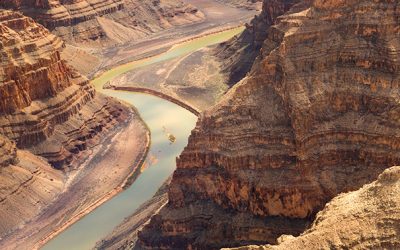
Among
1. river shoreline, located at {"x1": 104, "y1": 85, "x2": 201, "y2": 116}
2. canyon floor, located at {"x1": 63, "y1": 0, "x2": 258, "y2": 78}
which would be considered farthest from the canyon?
canyon floor, located at {"x1": 63, "y1": 0, "x2": 258, "y2": 78}

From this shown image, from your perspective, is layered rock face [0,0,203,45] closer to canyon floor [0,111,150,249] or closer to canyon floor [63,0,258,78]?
canyon floor [63,0,258,78]

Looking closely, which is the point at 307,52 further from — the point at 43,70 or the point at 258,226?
the point at 43,70

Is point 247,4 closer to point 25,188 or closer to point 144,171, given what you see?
point 144,171

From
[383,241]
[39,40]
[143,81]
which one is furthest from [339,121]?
[143,81]

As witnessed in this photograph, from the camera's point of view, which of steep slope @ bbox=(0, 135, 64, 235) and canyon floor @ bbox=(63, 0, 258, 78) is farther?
canyon floor @ bbox=(63, 0, 258, 78)

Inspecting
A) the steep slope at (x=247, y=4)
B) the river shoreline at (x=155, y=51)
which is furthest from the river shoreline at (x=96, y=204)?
the steep slope at (x=247, y=4)

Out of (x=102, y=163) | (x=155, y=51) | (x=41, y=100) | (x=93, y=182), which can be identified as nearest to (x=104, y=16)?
(x=155, y=51)
